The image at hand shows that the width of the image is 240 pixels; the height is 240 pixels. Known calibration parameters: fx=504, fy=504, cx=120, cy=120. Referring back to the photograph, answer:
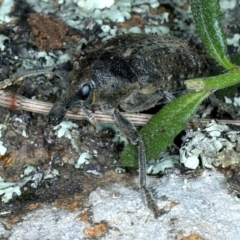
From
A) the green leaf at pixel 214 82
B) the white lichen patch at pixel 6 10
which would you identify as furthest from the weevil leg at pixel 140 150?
the white lichen patch at pixel 6 10

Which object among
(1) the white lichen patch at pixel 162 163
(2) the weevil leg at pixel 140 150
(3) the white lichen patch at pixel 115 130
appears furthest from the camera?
(3) the white lichen patch at pixel 115 130

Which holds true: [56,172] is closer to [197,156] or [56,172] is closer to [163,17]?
[197,156]

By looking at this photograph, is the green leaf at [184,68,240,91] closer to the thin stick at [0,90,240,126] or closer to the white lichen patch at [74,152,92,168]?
the thin stick at [0,90,240,126]

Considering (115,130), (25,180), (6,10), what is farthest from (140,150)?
(6,10)

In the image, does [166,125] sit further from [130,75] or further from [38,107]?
[38,107]

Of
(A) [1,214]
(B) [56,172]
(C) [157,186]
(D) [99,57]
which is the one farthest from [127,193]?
(D) [99,57]

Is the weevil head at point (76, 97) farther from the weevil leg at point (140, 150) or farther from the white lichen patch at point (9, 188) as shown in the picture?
the white lichen patch at point (9, 188)

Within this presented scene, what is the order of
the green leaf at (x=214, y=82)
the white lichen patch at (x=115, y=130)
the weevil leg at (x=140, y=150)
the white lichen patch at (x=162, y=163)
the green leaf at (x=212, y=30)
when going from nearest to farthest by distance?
the weevil leg at (x=140, y=150) → the green leaf at (x=214, y=82) → the white lichen patch at (x=162, y=163) → the green leaf at (x=212, y=30) → the white lichen patch at (x=115, y=130)
